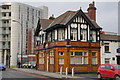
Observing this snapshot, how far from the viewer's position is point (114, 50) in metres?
34.6

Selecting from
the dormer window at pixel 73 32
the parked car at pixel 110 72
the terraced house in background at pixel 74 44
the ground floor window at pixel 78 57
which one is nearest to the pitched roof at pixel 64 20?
the terraced house in background at pixel 74 44

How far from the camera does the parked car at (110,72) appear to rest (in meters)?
20.2

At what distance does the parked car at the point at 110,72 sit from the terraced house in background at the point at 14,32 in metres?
44.3

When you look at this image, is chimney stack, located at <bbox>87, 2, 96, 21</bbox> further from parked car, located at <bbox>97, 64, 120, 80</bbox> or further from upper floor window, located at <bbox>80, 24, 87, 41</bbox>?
parked car, located at <bbox>97, 64, 120, 80</bbox>

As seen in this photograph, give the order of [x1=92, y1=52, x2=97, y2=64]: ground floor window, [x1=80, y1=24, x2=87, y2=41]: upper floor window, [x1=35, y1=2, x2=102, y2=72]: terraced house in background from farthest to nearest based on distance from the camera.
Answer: [x1=92, y1=52, x2=97, y2=64]: ground floor window → [x1=80, y1=24, x2=87, y2=41]: upper floor window → [x1=35, y1=2, x2=102, y2=72]: terraced house in background

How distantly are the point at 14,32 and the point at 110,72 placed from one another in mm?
50670

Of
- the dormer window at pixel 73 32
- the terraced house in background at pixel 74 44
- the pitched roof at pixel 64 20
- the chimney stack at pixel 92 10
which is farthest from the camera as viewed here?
the chimney stack at pixel 92 10

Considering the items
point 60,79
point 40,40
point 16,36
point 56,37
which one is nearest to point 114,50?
point 56,37

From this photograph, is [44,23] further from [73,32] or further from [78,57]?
[78,57]

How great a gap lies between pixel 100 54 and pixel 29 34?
43.0 meters

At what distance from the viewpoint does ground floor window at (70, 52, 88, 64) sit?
3080cm

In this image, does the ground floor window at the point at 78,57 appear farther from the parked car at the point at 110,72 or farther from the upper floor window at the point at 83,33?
the parked car at the point at 110,72

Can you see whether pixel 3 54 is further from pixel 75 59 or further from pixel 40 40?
pixel 75 59

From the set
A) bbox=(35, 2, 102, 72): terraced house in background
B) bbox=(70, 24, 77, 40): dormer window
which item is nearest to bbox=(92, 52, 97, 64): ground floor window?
bbox=(35, 2, 102, 72): terraced house in background
